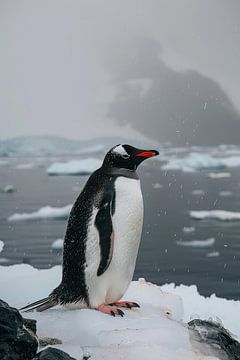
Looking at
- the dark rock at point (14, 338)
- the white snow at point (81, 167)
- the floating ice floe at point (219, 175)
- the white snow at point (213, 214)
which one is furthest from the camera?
the floating ice floe at point (219, 175)

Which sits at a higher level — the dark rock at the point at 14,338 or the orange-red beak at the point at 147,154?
the orange-red beak at the point at 147,154

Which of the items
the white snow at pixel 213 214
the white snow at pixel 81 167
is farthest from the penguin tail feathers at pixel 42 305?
the white snow at pixel 81 167

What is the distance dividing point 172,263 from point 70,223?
8.97m

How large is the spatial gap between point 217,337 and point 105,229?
0.57 metres

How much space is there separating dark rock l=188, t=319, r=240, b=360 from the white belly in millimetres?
342

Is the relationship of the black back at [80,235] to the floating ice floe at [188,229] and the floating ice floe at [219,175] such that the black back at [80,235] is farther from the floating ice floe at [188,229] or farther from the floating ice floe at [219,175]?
the floating ice floe at [219,175]

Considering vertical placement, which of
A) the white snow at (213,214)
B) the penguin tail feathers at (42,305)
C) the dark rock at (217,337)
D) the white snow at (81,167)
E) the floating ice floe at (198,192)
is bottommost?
the white snow at (213,214)

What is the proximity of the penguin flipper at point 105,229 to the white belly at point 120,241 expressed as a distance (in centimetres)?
2

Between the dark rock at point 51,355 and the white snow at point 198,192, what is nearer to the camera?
the dark rock at point 51,355

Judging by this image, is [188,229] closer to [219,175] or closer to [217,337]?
[217,337]

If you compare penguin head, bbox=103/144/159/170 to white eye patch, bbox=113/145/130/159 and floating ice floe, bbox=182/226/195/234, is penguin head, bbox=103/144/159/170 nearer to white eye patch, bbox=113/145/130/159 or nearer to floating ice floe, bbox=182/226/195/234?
white eye patch, bbox=113/145/130/159

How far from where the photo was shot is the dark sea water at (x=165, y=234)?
10.4 m

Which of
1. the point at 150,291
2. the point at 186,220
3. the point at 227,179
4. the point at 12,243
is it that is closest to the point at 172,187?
the point at 227,179

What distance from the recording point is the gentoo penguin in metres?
2.47
